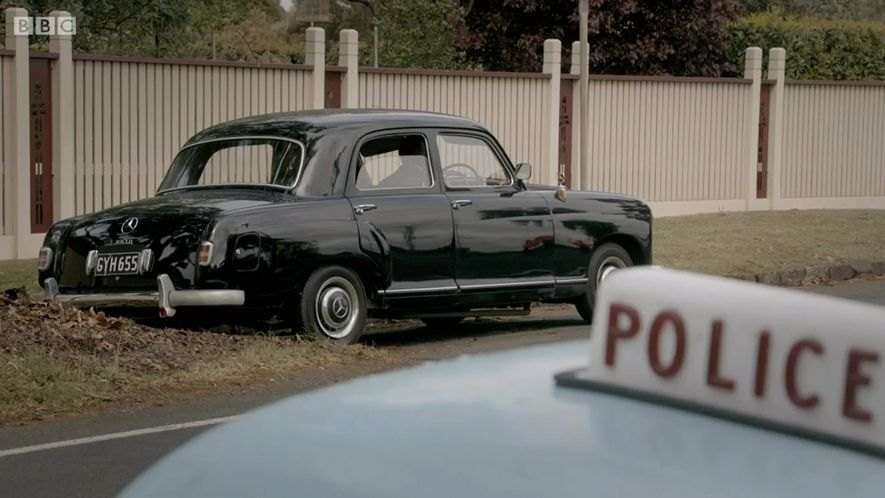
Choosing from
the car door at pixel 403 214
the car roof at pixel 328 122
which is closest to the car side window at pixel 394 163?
the car door at pixel 403 214

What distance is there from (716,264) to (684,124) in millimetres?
6270

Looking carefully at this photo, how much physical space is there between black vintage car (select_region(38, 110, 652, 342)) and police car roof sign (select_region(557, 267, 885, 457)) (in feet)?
23.9

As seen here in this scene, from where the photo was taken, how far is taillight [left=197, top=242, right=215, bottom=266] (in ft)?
31.6

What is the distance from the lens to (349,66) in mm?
17938

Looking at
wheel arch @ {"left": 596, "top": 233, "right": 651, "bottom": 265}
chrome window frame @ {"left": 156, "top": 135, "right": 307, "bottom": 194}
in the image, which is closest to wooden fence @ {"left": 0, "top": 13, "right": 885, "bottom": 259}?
chrome window frame @ {"left": 156, "top": 135, "right": 307, "bottom": 194}

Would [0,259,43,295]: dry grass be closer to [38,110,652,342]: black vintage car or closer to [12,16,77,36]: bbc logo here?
[12,16,77,36]: bbc logo

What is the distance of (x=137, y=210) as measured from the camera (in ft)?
33.4

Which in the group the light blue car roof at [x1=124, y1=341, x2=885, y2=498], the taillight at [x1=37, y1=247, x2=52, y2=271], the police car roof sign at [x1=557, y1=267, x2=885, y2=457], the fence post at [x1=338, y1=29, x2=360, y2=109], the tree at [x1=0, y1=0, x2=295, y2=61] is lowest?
the taillight at [x1=37, y1=247, x2=52, y2=271]

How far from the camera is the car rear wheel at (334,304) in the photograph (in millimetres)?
10172

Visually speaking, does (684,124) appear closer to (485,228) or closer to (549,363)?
(485,228)

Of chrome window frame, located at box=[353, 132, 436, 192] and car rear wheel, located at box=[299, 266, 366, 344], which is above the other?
chrome window frame, located at box=[353, 132, 436, 192]

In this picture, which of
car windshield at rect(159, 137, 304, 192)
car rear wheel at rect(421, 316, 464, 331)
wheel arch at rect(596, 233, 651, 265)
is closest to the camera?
car windshield at rect(159, 137, 304, 192)

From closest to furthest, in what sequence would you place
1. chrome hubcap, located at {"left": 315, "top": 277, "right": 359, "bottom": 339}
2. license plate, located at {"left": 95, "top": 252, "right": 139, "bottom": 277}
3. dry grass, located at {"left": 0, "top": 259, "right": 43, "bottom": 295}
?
license plate, located at {"left": 95, "top": 252, "right": 139, "bottom": 277} < chrome hubcap, located at {"left": 315, "top": 277, "right": 359, "bottom": 339} < dry grass, located at {"left": 0, "top": 259, "right": 43, "bottom": 295}

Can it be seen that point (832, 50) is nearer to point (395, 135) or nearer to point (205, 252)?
point (395, 135)
